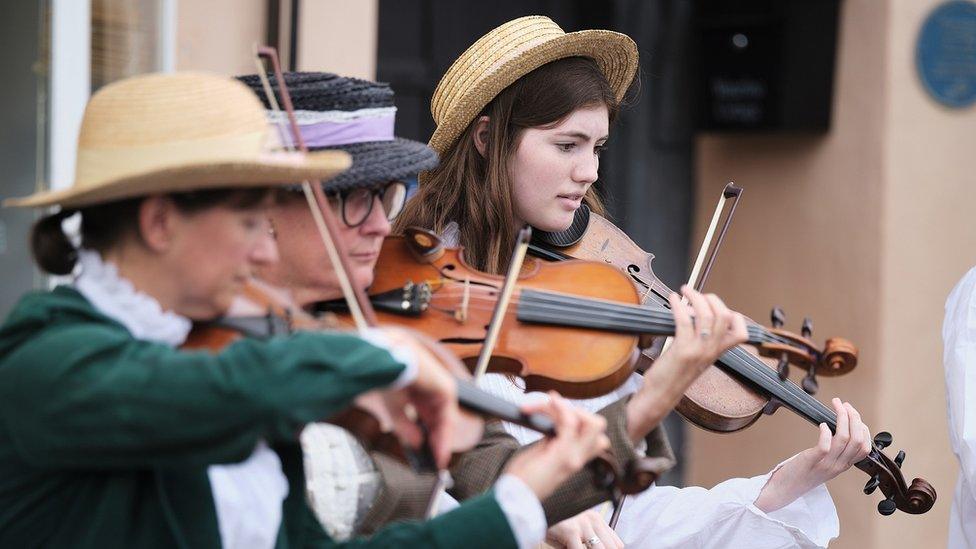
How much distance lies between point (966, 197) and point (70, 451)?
3.94m

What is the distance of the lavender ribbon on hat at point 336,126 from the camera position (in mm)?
1910

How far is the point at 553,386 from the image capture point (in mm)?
1933

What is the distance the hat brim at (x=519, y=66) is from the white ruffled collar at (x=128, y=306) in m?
1.07

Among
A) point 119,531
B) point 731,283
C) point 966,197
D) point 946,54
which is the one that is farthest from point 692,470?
point 119,531

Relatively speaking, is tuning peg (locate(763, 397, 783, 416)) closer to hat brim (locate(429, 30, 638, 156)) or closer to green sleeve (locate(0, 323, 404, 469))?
hat brim (locate(429, 30, 638, 156))

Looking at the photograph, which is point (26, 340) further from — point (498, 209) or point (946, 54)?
point (946, 54)

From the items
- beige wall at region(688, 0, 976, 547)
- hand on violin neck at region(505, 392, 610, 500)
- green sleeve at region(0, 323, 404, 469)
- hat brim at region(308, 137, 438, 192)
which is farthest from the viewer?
beige wall at region(688, 0, 976, 547)

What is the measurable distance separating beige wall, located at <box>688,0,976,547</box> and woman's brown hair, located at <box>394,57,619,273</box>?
2283 millimetres

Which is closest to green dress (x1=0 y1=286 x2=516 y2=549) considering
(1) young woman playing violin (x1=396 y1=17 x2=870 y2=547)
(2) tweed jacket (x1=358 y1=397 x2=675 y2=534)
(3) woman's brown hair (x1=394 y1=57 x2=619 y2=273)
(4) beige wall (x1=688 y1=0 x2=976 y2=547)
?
(2) tweed jacket (x1=358 y1=397 x2=675 y2=534)

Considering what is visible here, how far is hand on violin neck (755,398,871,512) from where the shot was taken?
2.39 meters

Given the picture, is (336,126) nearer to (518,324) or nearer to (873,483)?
(518,324)

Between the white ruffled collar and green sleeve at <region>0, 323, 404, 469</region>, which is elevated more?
the white ruffled collar

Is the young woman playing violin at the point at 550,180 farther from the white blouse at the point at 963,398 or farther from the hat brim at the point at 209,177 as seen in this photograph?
the hat brim at the point at 209,177

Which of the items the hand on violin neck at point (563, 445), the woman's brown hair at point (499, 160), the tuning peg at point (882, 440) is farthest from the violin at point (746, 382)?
the hand on violin neck at point (563, 445)
